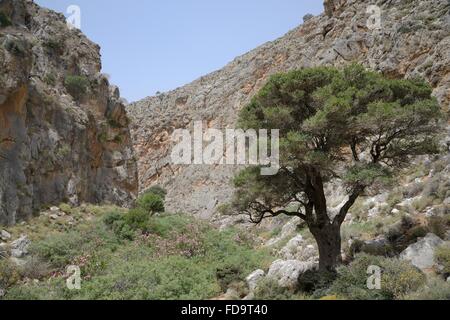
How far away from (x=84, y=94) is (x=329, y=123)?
19157 millimetres

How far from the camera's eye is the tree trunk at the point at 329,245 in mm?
11555

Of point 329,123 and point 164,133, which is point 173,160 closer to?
point 164,133

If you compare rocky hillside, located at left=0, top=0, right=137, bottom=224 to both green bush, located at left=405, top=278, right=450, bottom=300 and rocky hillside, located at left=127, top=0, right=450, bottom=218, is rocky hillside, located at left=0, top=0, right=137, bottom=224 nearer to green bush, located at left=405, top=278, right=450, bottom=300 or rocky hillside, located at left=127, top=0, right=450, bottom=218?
rocky hillside, located at left=127, top=0, right=450, bottom=218

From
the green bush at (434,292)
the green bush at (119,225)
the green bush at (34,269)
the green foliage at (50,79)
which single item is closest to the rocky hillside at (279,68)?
the green bush at (434,292)

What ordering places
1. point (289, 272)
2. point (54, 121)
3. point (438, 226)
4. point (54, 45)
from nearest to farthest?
point (289, 272) → point (438, 226) → point (54, 121) → point (54, 45)

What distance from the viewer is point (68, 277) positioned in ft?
42.6

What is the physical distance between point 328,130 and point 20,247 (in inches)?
451

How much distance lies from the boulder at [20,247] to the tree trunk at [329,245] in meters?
10.2

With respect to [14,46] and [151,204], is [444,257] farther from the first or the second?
[151,204]

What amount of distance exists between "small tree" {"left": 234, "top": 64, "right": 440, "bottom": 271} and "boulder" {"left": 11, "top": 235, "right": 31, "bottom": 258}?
8029 millimetres

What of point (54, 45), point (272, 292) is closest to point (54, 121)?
point (54, 45)

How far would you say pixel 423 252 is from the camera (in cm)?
1073

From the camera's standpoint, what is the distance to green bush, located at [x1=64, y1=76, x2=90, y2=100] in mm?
25016

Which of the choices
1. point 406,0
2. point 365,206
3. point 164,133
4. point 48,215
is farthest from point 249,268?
point 164,133
